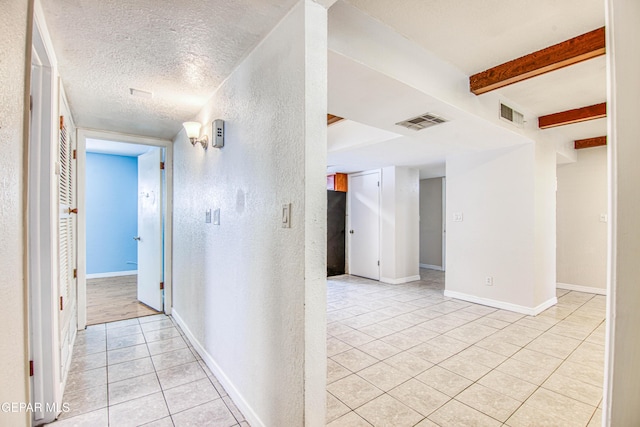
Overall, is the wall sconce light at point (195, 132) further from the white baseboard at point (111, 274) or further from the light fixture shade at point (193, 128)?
the white baseboard at point (111, 274)

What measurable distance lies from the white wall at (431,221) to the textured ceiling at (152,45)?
5.95 meters

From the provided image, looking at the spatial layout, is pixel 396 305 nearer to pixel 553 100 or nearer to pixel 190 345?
pixel 190 345

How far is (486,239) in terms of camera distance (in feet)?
13.1

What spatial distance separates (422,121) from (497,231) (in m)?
2.10

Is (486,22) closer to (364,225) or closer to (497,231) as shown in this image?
(497,231)

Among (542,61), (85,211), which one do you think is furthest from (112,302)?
(542,61)

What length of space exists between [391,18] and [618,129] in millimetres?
1632

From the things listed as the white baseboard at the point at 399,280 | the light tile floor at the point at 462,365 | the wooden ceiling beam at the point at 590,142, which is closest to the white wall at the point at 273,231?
the light tile floor at the point at 462,365

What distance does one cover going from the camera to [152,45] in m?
1.66

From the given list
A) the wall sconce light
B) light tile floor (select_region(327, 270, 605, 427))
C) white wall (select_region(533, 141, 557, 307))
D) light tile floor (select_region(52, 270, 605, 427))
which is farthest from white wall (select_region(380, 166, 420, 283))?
the wall sconce light

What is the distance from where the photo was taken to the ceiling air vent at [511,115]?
9.77 feet

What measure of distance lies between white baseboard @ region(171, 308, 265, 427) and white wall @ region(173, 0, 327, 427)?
11mm

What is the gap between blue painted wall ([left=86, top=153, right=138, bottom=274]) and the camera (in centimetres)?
549

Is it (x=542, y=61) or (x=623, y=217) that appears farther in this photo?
(x=542, y=61)
